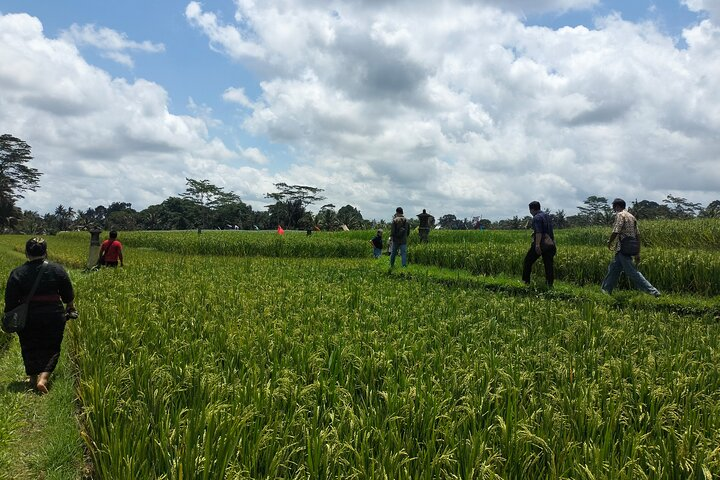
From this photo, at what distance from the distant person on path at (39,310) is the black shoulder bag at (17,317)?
4 centimetres

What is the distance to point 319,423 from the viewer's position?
132 inches

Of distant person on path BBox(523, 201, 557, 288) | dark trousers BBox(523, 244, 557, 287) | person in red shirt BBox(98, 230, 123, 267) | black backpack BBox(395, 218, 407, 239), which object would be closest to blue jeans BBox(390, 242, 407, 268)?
black backpack BBox(395, 218, 407, 239)

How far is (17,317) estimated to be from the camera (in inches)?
213

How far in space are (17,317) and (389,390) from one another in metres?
4.90

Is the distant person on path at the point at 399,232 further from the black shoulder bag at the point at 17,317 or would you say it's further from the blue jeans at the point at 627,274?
the black shoulder bag at the point at 17,317

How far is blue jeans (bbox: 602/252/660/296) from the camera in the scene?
956 cm

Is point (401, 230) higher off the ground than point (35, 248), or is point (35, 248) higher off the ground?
point (401, 230)

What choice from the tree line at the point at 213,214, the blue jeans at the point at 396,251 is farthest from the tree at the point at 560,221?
the blue jeans at the point at 396,251

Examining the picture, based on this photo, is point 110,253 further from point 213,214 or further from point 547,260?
point 213,214

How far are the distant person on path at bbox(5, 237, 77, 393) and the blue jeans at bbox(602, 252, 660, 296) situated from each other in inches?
418

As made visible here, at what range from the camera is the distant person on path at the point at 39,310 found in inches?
217

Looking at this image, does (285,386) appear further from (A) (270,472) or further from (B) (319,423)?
(A) (270,472)

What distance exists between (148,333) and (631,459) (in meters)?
5.30

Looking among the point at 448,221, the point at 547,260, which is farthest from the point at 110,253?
the point at 448,221
